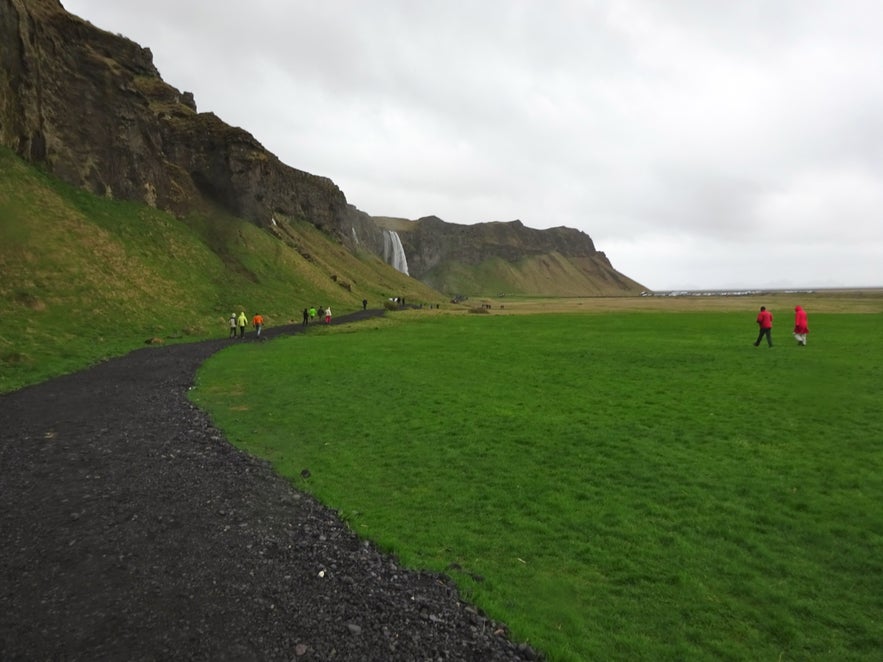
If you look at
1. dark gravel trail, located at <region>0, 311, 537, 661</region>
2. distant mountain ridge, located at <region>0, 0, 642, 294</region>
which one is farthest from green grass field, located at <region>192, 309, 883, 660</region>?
distant mountain ridge, located at <region>0, 0, 642, 294</region>

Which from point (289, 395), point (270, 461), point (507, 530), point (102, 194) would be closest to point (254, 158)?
point (102, 194)

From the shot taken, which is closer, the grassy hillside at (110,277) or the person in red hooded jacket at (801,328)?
the grassy hillside at (110,277)

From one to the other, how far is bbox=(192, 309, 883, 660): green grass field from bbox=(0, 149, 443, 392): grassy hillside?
1845 centimetres

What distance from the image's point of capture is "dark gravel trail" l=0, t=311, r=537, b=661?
726cm

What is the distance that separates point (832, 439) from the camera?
52.2ft

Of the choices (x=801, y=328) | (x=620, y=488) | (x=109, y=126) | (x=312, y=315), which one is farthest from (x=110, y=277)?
(x=801, y=328)

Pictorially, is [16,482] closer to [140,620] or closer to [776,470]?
[140,620]

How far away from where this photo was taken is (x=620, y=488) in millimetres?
13078

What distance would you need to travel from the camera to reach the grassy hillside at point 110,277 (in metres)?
34.4

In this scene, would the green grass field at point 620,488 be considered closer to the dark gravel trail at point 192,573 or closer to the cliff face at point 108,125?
the dark gravel trail at point 192,573

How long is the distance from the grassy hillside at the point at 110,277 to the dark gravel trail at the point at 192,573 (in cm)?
1569

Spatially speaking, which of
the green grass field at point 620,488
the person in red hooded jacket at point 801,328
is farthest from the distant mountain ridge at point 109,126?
the person in red hooded jacket at point 801,328

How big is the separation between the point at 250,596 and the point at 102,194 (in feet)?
241

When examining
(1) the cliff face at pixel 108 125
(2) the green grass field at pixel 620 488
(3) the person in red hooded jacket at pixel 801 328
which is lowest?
(2) the green grass field at pixel 620 488
